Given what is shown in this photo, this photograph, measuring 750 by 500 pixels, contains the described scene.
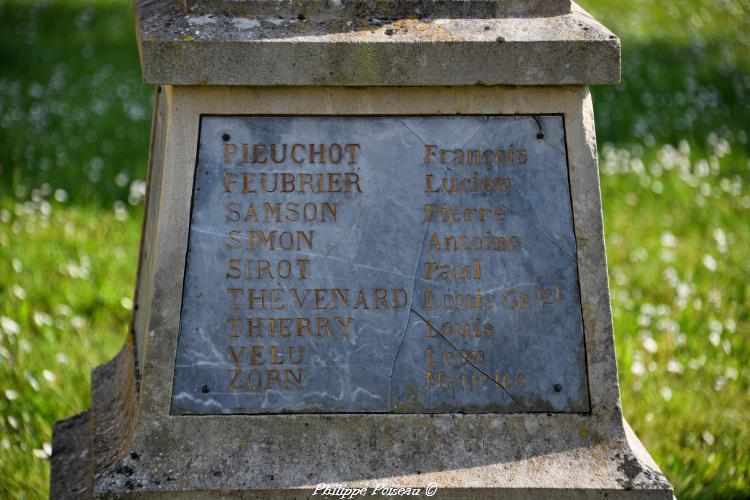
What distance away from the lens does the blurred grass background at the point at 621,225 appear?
3.71m

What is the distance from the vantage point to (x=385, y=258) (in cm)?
254

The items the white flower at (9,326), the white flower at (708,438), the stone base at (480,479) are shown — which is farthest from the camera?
the white flower at (9,326)

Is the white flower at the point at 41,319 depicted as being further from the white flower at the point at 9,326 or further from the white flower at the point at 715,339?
the white flower at the point at 715,339

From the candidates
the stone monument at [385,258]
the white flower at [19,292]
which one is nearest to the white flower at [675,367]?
the stone monument at [385,258]

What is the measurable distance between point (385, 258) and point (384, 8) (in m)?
0.68

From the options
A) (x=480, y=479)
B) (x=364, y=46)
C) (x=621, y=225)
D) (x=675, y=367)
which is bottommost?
(x=621, y=225)

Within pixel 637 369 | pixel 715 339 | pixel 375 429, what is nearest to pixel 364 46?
pixel 375 429

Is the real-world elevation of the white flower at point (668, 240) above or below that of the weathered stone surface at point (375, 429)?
below

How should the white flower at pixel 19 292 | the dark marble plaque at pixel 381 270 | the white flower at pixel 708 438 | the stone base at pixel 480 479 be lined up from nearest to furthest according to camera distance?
the stone base at pixel 480 479 < the dark marble plaque at pixel 381 270 < the white flower at pixel 708 438 < the white flower at pixel 19 292

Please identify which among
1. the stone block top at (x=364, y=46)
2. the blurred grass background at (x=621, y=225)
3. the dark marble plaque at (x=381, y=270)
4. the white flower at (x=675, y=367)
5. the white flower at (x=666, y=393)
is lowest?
the blurred grass background at (x=621, y=225)

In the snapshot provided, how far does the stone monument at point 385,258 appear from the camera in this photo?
2453 millimetres

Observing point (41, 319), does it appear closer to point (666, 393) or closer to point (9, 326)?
point (9, 326)

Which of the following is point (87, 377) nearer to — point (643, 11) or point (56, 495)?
point (56, 495)

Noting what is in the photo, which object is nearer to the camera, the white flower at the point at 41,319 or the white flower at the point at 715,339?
the white flower at the point at 41,319
